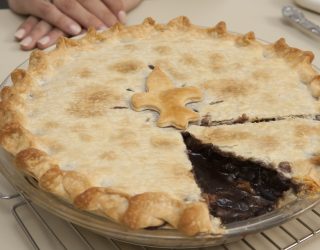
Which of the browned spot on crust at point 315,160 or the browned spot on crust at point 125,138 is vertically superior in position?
the browned spot on crust at point 125,138

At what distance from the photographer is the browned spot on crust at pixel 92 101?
5.11 ft

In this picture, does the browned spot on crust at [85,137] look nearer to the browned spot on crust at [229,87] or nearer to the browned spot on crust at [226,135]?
the browned spot on crust at [226,135]

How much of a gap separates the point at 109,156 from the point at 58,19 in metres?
1.23

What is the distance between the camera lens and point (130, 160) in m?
1.33

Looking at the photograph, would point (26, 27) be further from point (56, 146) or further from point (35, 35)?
point (56, 146)

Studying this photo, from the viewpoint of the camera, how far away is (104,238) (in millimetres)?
1314

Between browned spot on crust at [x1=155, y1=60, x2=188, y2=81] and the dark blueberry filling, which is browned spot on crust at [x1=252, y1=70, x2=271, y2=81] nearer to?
browned spot on crust at [x1=155, y1=60, x2=188, y2=81]

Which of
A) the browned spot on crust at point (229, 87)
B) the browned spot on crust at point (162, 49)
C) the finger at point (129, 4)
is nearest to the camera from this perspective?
the browned spot on crust at point (229, 87)

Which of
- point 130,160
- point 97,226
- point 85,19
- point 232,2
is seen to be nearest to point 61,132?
point 130,160

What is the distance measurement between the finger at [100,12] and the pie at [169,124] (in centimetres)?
43

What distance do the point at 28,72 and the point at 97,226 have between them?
2.61ft

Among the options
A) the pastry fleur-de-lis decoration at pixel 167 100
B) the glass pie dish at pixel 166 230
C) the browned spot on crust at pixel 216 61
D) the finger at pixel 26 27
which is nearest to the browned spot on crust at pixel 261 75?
the browned spot on crust at pixel 216 61

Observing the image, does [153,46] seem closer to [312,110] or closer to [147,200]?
[312,110]

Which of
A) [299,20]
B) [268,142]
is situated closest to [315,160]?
[268,142]
